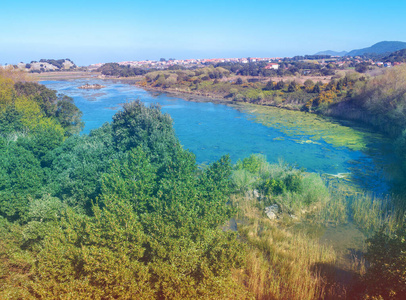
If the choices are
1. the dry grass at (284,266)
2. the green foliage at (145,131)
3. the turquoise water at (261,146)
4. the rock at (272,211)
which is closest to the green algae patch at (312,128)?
the turquoise water at (261,146)

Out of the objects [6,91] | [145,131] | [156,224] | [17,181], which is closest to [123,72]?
[6,91]

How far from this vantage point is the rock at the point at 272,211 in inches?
619

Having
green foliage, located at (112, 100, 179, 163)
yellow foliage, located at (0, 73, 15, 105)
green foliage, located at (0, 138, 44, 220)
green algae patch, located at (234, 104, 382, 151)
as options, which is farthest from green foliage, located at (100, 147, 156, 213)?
green algae patch, located at (234, 104, 382, 151)

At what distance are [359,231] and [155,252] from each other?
1140 cm

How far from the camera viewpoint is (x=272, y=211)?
1603cm

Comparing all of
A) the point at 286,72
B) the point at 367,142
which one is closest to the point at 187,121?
the point at 367,142

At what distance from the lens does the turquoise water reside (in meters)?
23.6

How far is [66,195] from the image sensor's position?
1330cm

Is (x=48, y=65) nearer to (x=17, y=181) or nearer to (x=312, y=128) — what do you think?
(x=312, y=128)

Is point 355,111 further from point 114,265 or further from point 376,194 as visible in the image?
point 114,265

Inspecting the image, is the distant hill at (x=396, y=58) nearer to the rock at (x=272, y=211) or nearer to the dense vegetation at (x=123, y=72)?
the dense vegetation at (x=123, y=72)

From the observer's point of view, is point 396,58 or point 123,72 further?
point 123,72

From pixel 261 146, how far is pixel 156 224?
77.8ft

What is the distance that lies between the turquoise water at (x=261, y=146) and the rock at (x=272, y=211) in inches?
326
